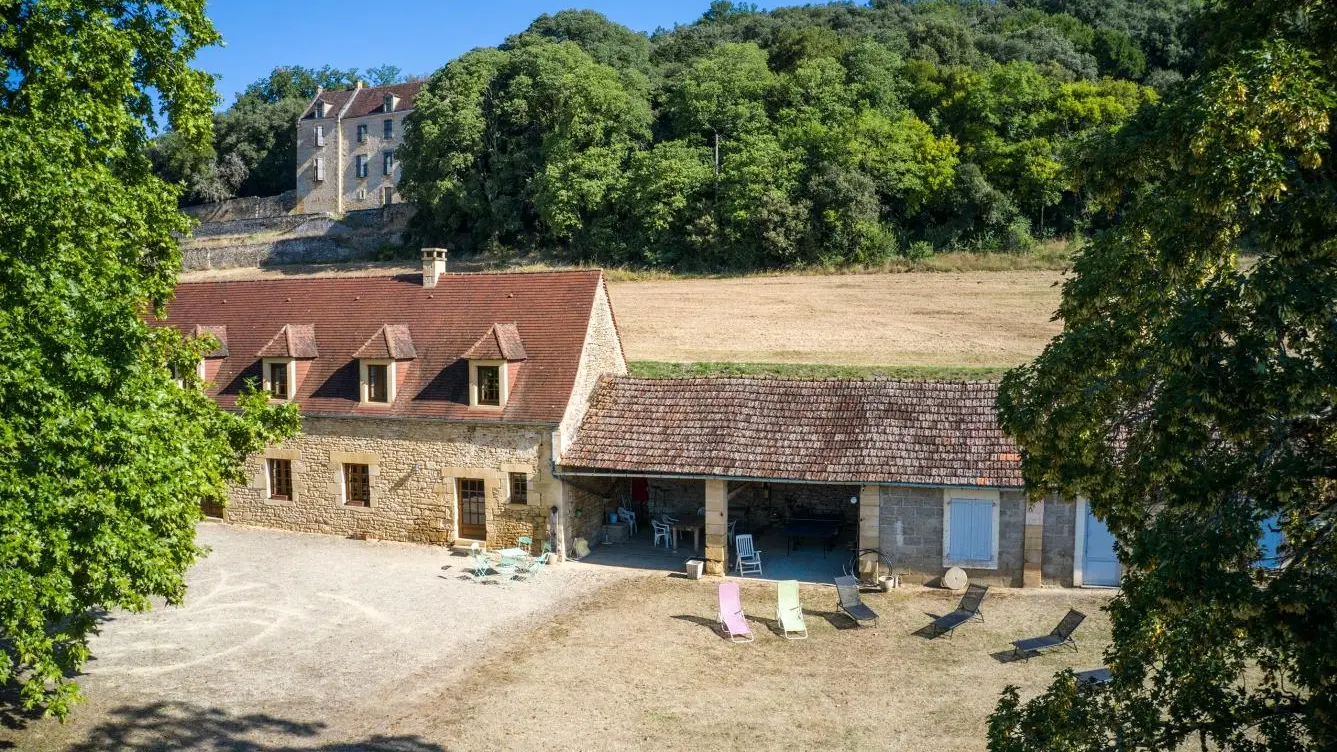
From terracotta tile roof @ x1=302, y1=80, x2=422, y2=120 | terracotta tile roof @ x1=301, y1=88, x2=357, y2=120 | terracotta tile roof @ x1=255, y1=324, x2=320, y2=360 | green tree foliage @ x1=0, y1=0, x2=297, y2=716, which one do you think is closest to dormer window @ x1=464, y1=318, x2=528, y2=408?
terracotta tile roof @ x1=255, y1=324, x2=320, y2=360

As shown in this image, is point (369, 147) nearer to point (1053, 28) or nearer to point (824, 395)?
point (1053, 28)

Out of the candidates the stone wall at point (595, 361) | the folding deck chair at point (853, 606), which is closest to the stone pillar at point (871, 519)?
the folding deck chair at point (853, 606)

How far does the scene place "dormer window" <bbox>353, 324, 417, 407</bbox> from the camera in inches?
870

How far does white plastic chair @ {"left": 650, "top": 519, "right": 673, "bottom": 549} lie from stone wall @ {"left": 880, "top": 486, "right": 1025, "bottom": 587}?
5.35 meters

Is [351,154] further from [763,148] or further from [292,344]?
[292,344]

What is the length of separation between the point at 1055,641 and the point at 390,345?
49.4 ft

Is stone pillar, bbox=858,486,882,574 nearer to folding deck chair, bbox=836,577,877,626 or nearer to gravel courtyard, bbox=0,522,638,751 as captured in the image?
folding deck chair, bbox=836,577,877,626

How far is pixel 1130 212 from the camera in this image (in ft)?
28.8

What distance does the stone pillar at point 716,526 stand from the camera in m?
19.8

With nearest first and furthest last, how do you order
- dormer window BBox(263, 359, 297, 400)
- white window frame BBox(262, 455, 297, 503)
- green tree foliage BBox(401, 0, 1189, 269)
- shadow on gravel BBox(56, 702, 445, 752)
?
1. shadow on gravel BBox(56, 702, 445, 752)
2. white window frame BBox(262, 455, 297, 503)
3. dormer window BBox(263, 359, 297, 400)
4. green tree foliage BBox(401, 0, 1189, 269)

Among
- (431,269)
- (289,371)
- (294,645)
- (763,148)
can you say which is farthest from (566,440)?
(763,148)

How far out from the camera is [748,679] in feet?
47.7

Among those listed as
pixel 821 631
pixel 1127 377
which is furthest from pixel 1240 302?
pixel 821 631

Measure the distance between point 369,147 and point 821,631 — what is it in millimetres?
67072
